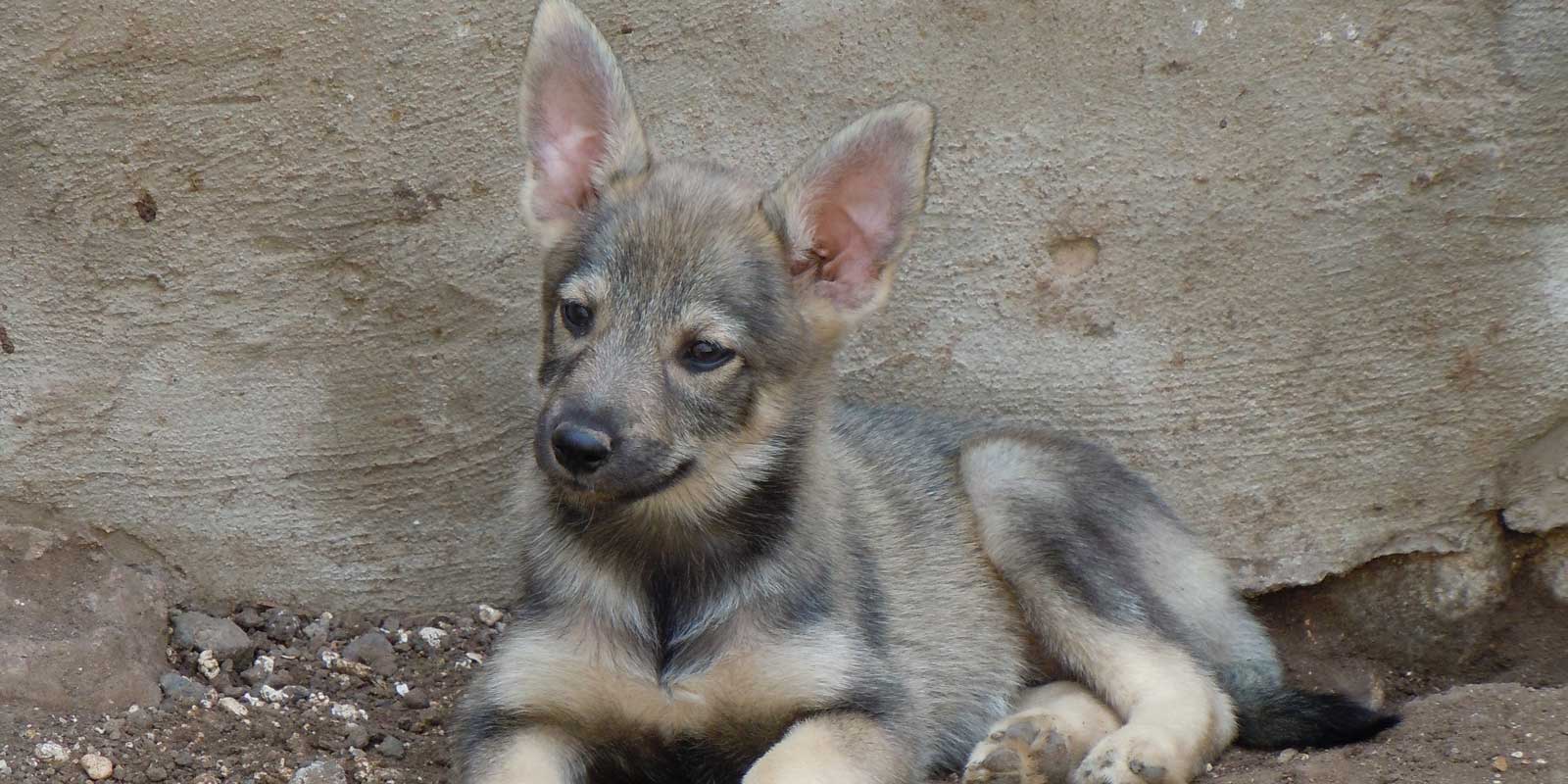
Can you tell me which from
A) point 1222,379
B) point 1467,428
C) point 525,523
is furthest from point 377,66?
point 1467,428

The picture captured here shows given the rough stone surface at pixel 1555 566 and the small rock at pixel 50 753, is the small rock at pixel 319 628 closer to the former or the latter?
the small rock at pixel 50 753

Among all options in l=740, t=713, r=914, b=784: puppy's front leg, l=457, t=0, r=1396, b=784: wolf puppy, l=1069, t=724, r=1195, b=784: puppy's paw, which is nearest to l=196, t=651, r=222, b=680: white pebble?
l=457, t=0, r=1396, b=784: wolf puppy

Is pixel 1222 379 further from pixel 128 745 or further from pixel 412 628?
pixel 128 745

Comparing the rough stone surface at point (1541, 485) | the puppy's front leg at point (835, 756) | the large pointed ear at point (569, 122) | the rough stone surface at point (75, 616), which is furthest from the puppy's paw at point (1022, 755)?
the rough stone surface at point (75, 616)

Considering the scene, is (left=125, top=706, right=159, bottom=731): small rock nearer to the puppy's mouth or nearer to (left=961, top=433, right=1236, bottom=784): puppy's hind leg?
the puppy's mouth

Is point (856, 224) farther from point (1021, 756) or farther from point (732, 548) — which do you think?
point (1021, 756)

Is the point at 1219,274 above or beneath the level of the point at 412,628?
above

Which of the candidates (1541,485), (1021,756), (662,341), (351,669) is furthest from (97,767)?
(1541,485)
